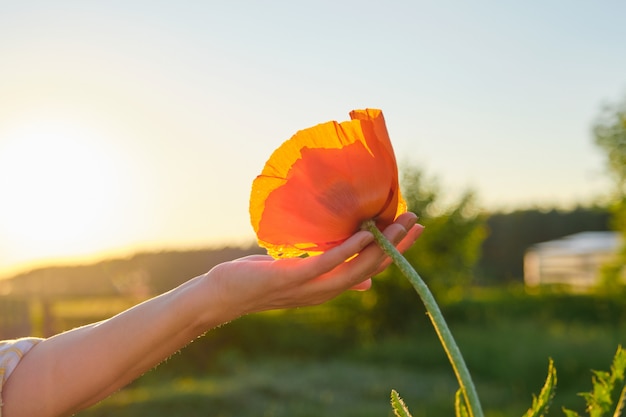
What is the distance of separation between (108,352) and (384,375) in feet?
24.4

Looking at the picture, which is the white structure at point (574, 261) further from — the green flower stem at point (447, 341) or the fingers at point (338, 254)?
the green flower stem at point (447, 341)

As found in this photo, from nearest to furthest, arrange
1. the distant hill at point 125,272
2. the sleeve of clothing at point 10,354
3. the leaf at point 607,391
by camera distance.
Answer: the leaf at point 607,391
the sleeve of clothing at point 10,354
the distant hill at point 125,272

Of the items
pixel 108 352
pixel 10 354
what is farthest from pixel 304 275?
pixel 10 354

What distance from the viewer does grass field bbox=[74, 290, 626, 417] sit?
679cm

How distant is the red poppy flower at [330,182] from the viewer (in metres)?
0.87

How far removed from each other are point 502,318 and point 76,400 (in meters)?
10.4

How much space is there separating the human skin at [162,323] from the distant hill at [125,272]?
14251mm

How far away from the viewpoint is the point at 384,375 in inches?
328

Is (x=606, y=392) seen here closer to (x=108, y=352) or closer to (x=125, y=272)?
(x=108, y=352)

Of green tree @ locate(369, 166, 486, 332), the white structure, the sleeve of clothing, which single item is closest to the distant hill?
green tree @ locate(369, 166, 486, 332)

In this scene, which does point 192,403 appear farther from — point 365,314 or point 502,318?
point 502,318

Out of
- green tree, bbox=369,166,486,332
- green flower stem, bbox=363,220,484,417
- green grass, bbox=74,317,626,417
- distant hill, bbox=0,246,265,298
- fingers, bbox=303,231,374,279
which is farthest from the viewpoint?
distant hill, bbox=0,246,265,298

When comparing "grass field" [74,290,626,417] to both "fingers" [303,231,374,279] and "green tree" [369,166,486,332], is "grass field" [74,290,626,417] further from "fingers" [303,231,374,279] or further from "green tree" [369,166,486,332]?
"fingers" [303,231,374,279]

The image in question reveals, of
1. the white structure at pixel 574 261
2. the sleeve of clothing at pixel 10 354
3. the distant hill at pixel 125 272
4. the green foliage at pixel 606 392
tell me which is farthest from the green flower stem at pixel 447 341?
the white structure at pixel 574 261
